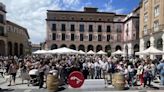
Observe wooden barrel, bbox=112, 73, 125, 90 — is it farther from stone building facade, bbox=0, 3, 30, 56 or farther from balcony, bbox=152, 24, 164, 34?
stone building facade, bbox=0, 3, 30, 56

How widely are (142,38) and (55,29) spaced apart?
103ft

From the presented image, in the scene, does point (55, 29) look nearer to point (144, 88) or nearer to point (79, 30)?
point (79, 30)

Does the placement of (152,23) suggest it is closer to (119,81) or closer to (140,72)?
(140,72)

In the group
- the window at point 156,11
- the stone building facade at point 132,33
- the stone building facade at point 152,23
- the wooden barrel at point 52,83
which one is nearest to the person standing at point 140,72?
the wooden barrel at point 52,83

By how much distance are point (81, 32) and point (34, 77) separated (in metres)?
Result: 61.0

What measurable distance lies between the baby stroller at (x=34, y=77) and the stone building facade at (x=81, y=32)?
58.8 meters

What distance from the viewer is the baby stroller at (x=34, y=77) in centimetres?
2012

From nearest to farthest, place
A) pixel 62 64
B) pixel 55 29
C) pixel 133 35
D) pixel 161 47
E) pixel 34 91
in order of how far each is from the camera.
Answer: pixel 34 91
pixel 62 64
pixel 161 47
pixel 133 35
pixel 55 29

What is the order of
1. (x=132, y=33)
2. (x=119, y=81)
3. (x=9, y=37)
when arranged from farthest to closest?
(x=9, y=37)
(x=132, y=33)
(x=119, y=81)

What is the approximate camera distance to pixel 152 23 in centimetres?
4700

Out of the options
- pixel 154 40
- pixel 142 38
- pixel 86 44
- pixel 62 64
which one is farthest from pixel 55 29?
pixel 62 64

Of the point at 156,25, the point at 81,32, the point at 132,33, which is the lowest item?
the point at 156,25

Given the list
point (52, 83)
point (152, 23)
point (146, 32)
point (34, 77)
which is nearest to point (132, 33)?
point (146, 32)

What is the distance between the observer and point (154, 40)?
45.7 meters
